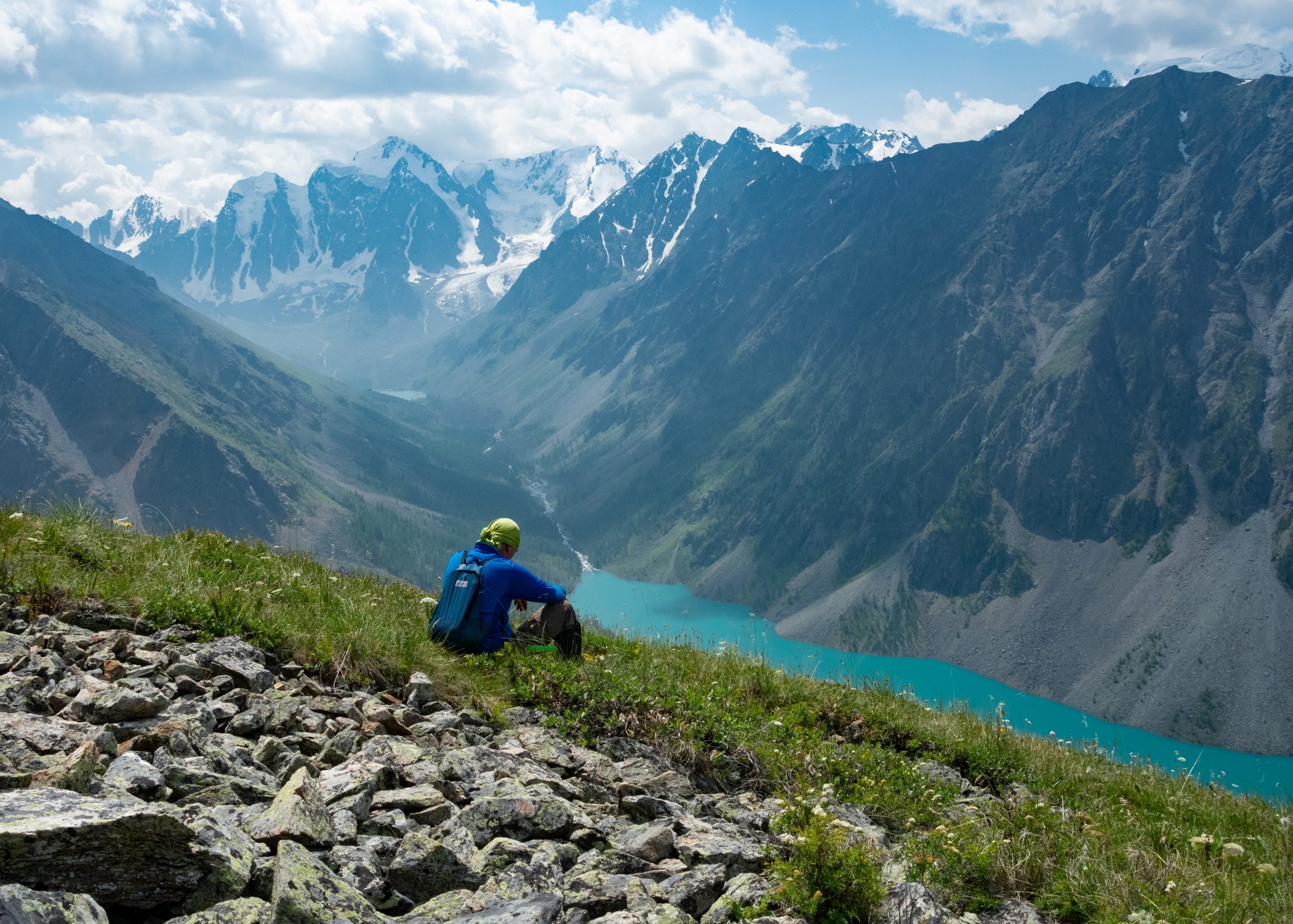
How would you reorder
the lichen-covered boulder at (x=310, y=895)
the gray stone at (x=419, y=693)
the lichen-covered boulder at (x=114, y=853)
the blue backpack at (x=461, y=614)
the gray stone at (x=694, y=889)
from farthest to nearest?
the blue backpack at (x=461, y=614) < the gray stone at (x=419, y=693) < the gray stone at (x=694, y=889) < the lichen-covered boulder at (x=310, y=895) < the lichen-covered boulder at (x=114, y=853)

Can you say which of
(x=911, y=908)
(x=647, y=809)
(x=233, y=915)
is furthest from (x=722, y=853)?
A: (x=233, y=915)

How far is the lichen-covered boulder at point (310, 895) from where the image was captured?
4227 millimetres

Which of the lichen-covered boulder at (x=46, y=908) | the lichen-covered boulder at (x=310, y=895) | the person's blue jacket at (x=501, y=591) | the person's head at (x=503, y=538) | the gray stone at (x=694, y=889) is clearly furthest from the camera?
the person's head at (x=503, y=538)

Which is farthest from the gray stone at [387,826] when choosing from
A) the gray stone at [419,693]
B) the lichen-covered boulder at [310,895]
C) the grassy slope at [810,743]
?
the gray stone at [419,693]

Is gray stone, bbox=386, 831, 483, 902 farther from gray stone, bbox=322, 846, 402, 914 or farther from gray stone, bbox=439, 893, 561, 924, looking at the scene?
gray stone, bbox=439, 893, 561, 924

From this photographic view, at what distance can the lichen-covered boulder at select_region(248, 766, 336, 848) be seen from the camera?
5289 millimetres

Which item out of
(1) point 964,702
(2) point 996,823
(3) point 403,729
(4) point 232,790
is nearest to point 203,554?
(3) point 403,729

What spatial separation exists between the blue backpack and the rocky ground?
144cm

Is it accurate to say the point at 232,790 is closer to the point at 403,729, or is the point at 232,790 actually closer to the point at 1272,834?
the point at 403,729

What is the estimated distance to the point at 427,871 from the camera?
18.0 ft

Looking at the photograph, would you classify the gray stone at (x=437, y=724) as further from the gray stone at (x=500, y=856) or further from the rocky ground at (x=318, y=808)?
the gray stone at (x=500, y=856)

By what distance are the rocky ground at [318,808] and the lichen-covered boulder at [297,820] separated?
0.02m

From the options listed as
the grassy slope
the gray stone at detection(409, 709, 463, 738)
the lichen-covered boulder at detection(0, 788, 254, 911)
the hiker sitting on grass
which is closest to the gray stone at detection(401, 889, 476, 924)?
the lichen-covered boulder at detection(0, 788, 254, 911)

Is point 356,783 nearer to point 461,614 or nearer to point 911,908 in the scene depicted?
point 911,908
